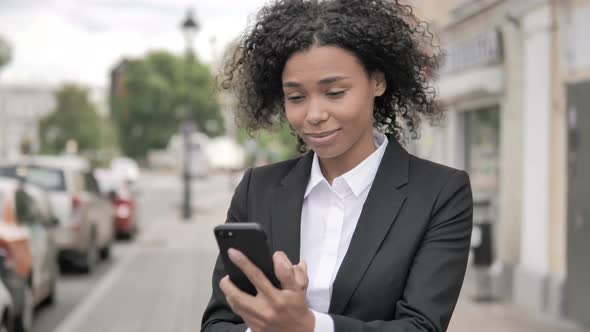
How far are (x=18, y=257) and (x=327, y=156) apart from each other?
5.66 m

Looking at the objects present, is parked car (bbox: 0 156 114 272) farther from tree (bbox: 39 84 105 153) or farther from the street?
tree (bbox: 39 84 105 153)

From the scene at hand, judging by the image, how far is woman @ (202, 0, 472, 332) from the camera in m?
1.94

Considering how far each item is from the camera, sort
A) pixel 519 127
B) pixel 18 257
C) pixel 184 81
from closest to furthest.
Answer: pixel 18 257
pixel 519 127
pixel 184 81

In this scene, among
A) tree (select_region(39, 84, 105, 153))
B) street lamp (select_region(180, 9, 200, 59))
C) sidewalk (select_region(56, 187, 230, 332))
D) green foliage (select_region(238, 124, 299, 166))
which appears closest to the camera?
sidewalk (select_region(56, 187, 230, 332))

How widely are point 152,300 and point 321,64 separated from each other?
842cm

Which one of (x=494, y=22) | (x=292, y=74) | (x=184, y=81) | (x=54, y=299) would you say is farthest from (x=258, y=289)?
(x=184, y=81)

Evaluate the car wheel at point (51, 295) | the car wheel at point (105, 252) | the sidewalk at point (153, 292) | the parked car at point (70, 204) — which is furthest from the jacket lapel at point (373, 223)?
the car wheel at point (105, 252)

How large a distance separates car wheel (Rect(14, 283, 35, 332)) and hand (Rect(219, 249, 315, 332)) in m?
5.91

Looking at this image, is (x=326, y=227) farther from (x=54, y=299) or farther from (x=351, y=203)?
(x=54, y=299)

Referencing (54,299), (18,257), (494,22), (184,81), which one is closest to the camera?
(18,257)

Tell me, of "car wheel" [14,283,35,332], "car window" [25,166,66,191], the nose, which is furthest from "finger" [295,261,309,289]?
"car window" [25,166,66,191]

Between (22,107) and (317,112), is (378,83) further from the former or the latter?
(22,107)

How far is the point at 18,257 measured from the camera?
711cm

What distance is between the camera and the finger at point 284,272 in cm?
165
